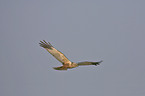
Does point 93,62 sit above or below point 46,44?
below

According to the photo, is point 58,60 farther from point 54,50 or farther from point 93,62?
point 93,62

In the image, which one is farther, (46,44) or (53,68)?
(46,44)

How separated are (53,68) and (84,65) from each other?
2071 millimetres

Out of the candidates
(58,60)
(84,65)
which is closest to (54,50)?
(58,60)

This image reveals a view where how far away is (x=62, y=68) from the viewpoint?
20.3 m

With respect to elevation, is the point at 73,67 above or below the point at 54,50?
below

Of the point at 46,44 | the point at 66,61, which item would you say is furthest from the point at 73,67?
the point at 46,44

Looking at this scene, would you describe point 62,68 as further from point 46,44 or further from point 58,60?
point 46,44

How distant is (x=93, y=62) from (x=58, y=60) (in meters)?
2.60

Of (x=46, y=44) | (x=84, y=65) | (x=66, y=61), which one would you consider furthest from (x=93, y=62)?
(x=46, y=44)

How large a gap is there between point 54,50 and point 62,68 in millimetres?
1460

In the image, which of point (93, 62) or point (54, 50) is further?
point (54, 50)

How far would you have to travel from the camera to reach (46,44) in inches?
863

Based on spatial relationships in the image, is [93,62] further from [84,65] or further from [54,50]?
[54,50]
